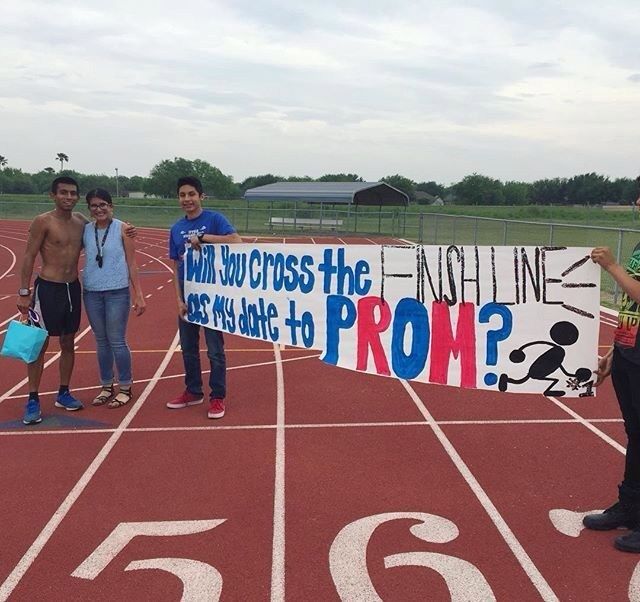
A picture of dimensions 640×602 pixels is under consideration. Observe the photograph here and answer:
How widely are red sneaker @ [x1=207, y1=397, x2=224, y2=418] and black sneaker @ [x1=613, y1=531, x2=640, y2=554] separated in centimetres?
317

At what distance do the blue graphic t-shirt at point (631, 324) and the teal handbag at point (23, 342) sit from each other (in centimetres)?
425

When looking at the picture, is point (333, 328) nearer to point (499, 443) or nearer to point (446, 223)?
point (499, 443)

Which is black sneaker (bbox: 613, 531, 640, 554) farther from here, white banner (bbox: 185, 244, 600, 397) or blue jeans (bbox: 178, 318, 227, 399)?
blue jeans (bbox: 178, 318, 227, 399)

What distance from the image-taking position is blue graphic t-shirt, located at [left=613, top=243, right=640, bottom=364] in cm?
314

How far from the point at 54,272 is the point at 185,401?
160 centimetres

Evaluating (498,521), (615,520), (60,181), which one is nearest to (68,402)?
(60,181)

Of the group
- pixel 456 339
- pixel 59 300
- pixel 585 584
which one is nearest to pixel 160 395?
pixel 59 300

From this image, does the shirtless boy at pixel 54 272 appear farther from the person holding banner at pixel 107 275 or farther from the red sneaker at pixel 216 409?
the red sneaker at pixel 216 409

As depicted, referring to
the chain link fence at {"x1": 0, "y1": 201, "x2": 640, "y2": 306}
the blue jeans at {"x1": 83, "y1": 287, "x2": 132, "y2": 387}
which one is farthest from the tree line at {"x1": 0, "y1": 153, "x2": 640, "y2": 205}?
the blue jeans at {"x1": 83, "y1": 287, "x2": 132, "y2": 387}

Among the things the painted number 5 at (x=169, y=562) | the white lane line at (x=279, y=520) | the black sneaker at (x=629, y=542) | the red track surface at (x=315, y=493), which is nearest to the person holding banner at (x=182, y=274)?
the red track surface at (x=315, y=493)

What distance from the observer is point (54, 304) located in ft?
17.2

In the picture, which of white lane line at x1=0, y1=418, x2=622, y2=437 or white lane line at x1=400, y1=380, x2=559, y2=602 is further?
white lane line at x1=0, y1=418, x2=622, y2=437

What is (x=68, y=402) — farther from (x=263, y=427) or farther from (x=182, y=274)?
(x=263, y=427)

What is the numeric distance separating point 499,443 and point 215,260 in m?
2.82
